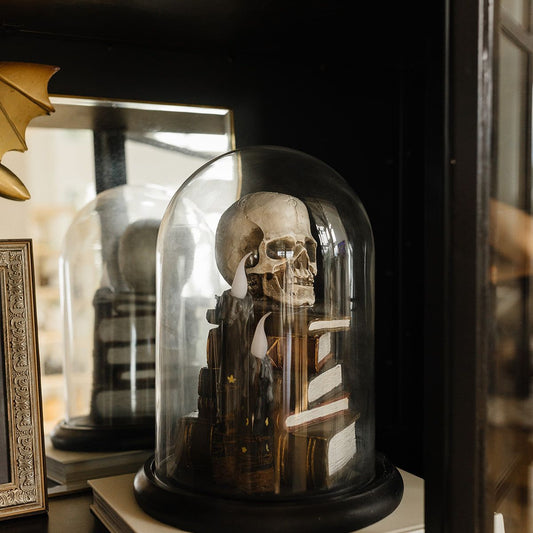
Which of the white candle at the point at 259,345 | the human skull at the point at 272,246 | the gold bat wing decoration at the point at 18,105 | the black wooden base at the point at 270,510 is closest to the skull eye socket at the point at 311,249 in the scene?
the human skull at the point at 272,246

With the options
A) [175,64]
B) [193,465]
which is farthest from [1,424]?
[175,64]

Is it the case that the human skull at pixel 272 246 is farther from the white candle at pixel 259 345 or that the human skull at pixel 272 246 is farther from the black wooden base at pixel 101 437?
the black wooden base at pixel 101 437

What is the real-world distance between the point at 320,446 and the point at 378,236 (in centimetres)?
49

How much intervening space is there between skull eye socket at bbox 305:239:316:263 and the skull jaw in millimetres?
44

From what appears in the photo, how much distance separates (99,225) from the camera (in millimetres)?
996

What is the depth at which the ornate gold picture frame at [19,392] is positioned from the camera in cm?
82

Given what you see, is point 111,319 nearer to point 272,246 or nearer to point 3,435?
point 3,435

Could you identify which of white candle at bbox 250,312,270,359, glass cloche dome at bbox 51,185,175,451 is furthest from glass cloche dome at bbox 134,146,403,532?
glass cloche dome at bbox 51,185,175,451

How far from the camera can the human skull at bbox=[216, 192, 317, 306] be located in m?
0.78

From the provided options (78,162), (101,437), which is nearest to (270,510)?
(101,437)

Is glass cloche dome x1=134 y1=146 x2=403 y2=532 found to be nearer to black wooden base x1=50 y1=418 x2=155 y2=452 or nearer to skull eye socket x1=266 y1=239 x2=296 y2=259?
skull eye socket x1=266 y1=239 x2=296 y2=259

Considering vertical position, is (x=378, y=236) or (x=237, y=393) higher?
(x=378, y=236)

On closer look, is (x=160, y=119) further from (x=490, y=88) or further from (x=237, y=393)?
(x=490, y=88)

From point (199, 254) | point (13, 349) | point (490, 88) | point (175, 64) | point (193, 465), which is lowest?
point (193, 465)
